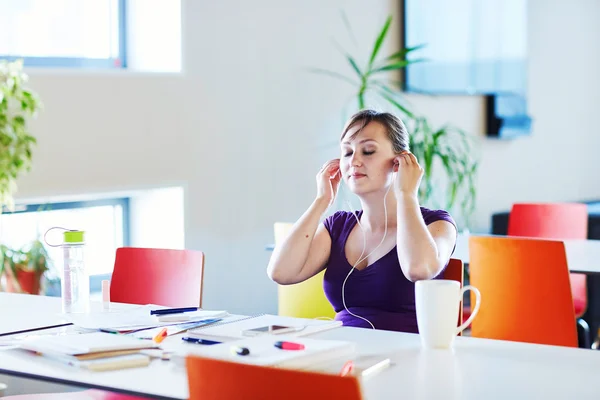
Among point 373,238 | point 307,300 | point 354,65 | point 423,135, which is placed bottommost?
point 307,300

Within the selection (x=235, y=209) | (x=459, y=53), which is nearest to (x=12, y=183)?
(x=235, y=209)

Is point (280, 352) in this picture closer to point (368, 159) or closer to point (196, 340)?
point (196, 340)

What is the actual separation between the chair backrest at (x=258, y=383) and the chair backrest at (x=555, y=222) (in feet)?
10.3

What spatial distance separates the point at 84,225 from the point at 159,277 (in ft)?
5.03

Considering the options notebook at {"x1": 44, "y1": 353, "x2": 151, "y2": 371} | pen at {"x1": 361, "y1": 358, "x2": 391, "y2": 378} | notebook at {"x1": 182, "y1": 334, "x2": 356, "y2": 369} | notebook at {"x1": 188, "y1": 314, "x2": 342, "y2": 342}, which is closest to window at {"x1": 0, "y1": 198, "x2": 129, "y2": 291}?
notebook at {"x1": 188, "y1": 314, "x2": 342, "y2": 342}

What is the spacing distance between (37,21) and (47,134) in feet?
1.80

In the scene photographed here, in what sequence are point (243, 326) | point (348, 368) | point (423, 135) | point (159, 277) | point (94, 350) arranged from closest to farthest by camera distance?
point (348, 368) < point (94, 350) < point (243, 326) < point (159, 277) < point (423, 135)

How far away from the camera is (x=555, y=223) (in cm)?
442

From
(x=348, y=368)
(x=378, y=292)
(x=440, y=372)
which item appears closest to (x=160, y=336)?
(x=348, y=368)

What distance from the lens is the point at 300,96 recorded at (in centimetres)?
516

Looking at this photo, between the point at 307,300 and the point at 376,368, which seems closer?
the point at 376,368

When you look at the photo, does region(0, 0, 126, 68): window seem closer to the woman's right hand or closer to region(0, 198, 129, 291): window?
region(0, 198, 129, 291): window

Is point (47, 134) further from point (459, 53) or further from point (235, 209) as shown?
point (459, 53)

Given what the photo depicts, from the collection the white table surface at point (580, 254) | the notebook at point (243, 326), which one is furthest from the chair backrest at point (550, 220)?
the notebook at point (243, 326)
